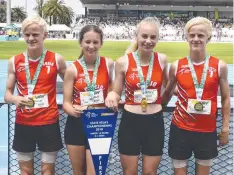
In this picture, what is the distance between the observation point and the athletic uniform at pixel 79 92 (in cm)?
322

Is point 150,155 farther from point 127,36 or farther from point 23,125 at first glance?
point 127,36

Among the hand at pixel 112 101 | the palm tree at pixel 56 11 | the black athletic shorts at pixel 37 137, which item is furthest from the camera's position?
the palm tree at pixel 56 11

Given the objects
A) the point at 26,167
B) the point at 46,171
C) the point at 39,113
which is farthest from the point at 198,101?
the point at 26,167

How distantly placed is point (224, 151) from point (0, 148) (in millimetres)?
3322

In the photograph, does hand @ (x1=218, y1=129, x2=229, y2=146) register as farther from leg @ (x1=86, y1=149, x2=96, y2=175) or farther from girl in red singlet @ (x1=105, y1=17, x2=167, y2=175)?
leg @ (x1=86, y1=149, x2=96, y2=175)

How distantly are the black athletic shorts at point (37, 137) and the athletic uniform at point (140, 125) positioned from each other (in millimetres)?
545

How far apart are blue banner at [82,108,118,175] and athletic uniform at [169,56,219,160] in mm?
507

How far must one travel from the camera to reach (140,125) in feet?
10.5

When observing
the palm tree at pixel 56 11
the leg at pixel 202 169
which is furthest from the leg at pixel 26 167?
the palm tree at pixel 56 11

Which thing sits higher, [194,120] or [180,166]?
[194,120]

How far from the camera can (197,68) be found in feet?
10.3

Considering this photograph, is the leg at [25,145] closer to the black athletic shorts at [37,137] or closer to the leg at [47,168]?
the black athletic shorts at [37,137]

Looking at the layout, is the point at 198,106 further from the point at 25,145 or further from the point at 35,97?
the point at 25,145

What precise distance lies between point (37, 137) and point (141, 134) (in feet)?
2.76
